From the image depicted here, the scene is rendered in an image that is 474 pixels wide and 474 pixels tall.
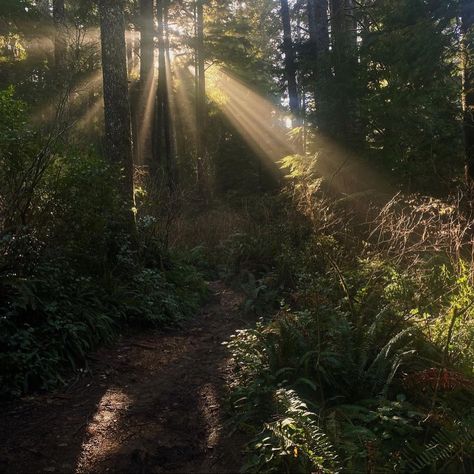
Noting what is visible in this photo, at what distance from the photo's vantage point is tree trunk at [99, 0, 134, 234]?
833 centimetres

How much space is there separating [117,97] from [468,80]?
302 inches

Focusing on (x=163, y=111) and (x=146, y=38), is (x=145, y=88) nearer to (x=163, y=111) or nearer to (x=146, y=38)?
(x=163, y=111)

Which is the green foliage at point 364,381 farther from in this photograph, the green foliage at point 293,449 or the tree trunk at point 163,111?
the tree trunk at point 163,111

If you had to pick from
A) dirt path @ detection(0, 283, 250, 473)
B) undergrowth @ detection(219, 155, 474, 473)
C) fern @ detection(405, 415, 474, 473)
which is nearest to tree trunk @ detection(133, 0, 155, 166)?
dirt path @ detection(0, 283, 250, 473)

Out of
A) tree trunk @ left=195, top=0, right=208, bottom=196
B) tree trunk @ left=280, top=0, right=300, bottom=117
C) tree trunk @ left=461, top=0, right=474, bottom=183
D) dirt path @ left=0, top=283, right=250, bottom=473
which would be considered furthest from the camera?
tree trunk @ left=195, top=0, right=208, bottom=196

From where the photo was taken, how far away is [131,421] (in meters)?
4.21

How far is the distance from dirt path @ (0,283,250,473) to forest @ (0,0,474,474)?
2cm

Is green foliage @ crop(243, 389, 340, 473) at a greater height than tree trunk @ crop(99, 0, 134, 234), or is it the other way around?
tree trunk @ crop(99, 0, 134, 234)

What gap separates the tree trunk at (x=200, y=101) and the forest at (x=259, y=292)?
6.31 m

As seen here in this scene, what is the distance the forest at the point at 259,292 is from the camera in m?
3.62

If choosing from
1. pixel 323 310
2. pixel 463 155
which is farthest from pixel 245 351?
pixel 463 155

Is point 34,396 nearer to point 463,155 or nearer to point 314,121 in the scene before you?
point 463,155

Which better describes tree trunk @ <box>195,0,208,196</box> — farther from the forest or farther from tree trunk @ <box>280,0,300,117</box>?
the forest

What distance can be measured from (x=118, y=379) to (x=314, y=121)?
10.9 meters
